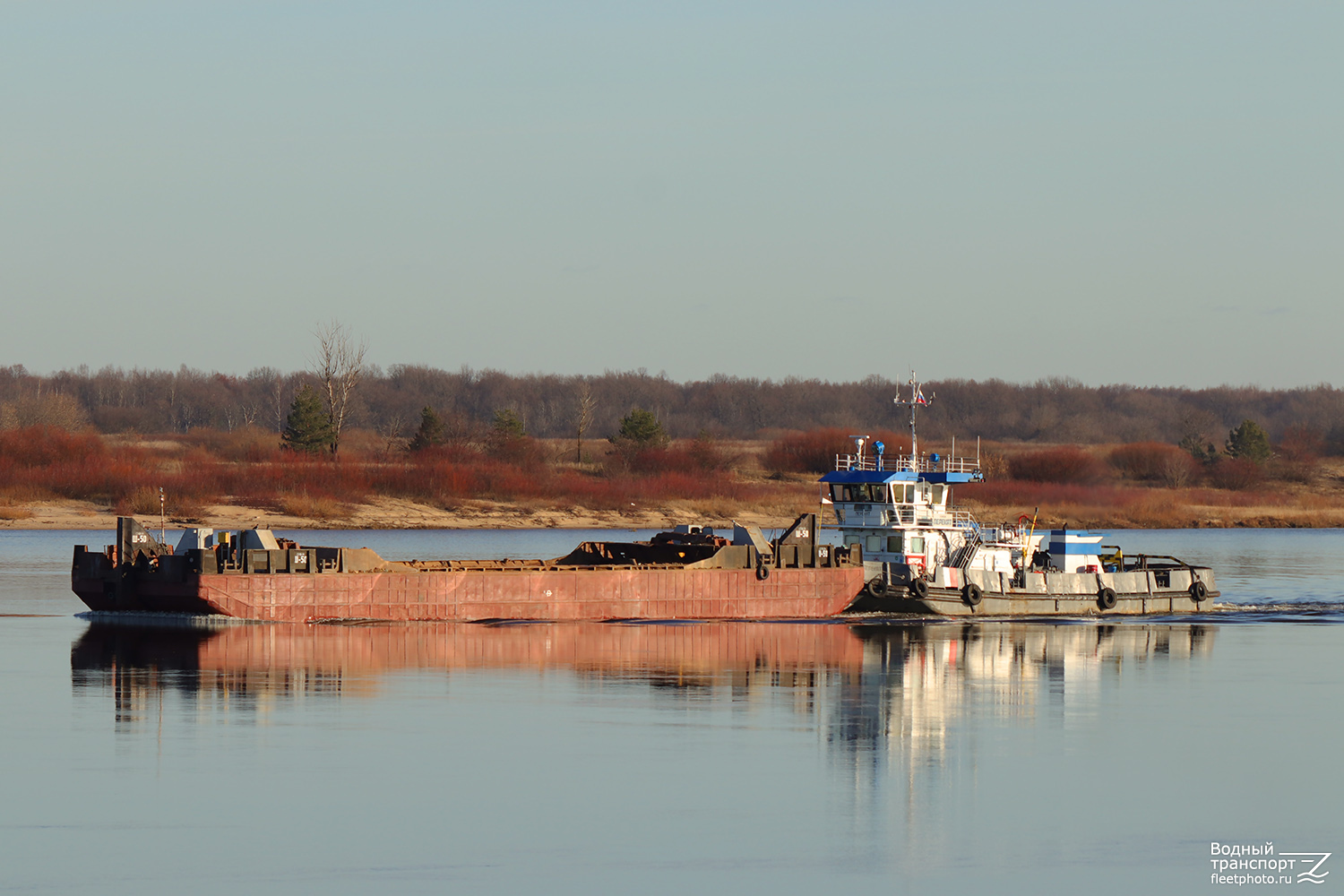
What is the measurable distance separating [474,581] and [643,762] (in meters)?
19.2

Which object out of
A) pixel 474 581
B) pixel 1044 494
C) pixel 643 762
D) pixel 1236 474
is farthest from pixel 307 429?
pixel 643 762

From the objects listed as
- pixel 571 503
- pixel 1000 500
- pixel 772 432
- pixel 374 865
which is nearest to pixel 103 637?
pixel 374 865

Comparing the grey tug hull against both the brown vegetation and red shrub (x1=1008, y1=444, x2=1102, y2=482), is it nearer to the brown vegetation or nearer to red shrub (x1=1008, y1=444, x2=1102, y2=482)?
red shrub (x1=1008, y1=444, x2=1102, y2=482)

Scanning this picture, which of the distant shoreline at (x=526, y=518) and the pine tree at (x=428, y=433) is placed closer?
the distant shoreline at (x=526, y=518)

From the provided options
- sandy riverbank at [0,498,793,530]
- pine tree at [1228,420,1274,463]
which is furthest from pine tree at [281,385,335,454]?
pine tree at [1228,420,1274,463]

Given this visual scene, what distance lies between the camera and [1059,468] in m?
80.4

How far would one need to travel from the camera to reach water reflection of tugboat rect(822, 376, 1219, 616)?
148 ft

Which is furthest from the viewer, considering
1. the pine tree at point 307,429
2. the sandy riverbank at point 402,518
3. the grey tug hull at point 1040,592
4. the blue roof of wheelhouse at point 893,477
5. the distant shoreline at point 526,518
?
the pine tree at point 307,429

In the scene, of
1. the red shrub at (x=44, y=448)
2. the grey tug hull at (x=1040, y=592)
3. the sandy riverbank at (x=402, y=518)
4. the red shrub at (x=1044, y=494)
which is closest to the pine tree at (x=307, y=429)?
the red shrub at (x=44, y=448)

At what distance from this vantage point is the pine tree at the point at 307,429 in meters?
116

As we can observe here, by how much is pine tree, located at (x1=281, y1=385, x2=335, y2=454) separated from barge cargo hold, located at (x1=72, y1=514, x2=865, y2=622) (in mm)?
71458

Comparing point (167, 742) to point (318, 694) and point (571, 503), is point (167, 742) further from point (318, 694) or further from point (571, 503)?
point (571, 503)

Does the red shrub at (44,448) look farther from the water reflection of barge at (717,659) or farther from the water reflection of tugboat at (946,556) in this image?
the water reflection of tugboat at (946,556)

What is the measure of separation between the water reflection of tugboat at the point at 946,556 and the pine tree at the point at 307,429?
7384 cm
